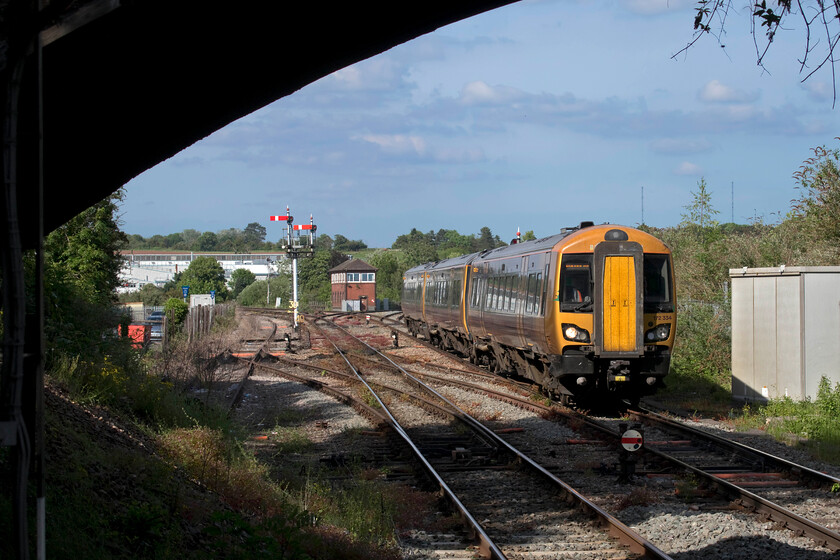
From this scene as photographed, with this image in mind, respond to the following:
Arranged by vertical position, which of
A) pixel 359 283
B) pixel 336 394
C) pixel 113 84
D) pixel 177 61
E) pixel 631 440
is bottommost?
pixel 336 394

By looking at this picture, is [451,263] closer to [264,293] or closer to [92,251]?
[92,251]

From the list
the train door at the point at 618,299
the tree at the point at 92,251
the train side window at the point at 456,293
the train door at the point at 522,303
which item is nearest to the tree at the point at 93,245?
the tree at the point at 92,251

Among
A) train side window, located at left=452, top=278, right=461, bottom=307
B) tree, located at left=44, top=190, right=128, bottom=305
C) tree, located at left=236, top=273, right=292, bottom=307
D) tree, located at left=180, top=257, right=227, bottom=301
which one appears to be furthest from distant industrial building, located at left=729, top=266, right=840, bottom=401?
tree, located at left=180, top=257, right=227, bottom=301

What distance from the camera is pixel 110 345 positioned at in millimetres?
13711

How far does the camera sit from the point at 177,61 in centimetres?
386

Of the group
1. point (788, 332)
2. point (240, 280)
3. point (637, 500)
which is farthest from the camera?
point (240, 280)

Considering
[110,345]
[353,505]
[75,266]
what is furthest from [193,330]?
[353,505]

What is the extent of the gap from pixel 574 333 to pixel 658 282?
5.84 feet

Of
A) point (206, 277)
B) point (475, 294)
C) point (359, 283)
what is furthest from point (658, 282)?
point (206, 277)

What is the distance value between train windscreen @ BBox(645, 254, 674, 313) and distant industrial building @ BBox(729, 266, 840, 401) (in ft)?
6.33

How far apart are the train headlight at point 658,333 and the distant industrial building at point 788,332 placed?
6.77 feet

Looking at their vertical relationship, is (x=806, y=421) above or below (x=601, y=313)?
below

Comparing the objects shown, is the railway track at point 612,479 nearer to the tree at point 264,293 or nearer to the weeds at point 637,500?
the weeds at point 637,500

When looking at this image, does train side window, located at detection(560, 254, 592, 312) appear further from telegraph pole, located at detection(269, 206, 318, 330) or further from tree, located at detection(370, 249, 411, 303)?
tree, located at detection(370, 249, 411, 303)
